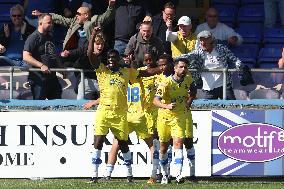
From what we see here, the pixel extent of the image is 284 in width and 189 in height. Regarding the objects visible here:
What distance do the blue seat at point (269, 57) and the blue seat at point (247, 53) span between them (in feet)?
0.35

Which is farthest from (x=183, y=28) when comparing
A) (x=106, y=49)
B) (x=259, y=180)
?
(x=259, y=180)

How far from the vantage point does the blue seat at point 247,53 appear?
72.8 feet

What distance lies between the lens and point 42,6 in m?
22.9

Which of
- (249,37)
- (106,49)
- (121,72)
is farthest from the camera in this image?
(249,37)

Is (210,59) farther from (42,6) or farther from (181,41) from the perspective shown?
(42,6)

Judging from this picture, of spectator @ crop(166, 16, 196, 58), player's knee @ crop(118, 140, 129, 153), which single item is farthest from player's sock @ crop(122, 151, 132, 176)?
spectator @ crop(166, 16, 196, 58)

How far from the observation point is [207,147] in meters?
20.1

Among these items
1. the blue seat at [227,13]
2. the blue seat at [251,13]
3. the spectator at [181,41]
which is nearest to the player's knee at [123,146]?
the spectator at [181,41]

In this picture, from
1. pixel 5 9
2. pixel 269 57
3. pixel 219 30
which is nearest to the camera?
pixel 219 30

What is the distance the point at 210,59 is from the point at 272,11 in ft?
11.6

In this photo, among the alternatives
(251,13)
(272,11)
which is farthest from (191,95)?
(251,13)

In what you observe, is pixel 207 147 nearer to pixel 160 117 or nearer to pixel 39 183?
pixel 160 117

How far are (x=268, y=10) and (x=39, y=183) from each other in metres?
6.13

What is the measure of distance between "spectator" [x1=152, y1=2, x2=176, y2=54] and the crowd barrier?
1.14 meters
